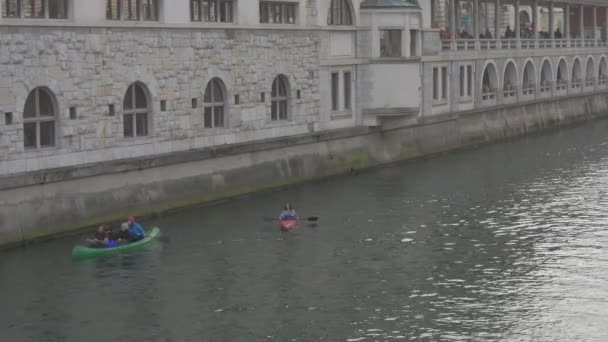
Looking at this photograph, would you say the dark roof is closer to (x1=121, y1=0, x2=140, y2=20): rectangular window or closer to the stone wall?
the stone wall

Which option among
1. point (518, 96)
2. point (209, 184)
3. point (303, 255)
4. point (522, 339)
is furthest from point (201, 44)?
point (518, 96)

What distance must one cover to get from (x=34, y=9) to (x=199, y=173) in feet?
34.9

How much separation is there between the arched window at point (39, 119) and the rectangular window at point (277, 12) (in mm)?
15072

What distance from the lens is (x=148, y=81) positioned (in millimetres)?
48594

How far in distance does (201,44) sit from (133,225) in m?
12.2

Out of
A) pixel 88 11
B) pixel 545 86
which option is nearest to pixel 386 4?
pixel 88 11

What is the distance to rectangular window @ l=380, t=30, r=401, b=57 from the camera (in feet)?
214

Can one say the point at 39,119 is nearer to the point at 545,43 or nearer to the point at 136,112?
the point at 136,112

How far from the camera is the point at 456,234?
4450 centimetres

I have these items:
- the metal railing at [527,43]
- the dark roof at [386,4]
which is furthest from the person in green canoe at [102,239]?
the metal railing at [527,43]

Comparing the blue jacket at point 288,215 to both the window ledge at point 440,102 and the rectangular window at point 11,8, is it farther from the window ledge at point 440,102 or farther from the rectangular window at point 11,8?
the window ledge at point 440,102

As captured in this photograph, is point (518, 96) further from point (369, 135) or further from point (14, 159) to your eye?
point (14, 159)

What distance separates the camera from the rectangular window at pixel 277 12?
56.6 meters

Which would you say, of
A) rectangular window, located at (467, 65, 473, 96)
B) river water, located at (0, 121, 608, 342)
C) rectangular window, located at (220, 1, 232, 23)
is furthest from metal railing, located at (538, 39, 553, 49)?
rectangular window, located at (220, 1, 232, 23)
